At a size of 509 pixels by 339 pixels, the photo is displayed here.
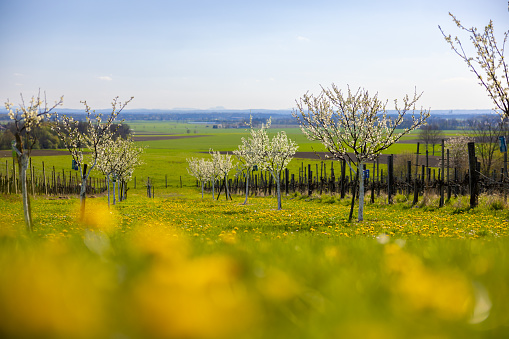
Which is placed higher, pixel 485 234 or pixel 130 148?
→ pixel 130 148

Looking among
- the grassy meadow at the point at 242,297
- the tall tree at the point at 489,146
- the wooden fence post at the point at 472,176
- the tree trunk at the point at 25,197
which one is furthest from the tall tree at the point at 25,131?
the tall tree at the point at 489,146

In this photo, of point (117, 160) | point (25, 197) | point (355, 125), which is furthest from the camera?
point (117, 160)

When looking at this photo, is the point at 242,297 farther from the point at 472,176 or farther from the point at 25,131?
the point at 472,176

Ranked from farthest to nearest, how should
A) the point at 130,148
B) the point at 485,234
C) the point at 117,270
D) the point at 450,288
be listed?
the point at 130,148
the point at 485,234
the point at 117,270
the point at 450,288

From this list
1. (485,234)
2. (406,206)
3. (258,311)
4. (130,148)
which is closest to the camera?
(258,311)

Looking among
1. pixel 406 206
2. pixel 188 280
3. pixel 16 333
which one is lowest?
pixel 406 206

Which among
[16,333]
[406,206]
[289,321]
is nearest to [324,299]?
[289,321]

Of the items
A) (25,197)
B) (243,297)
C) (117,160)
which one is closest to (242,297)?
(243,297)

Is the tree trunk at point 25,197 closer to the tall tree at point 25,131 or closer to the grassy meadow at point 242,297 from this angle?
the tall tree at point 25,131

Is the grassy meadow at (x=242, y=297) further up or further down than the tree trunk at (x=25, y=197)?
further up

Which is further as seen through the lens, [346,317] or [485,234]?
[485,234]

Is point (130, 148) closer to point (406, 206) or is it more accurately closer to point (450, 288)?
point (406, 206)

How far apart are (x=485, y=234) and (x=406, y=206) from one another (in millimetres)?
10792

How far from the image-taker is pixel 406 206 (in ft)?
74.9
